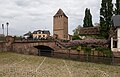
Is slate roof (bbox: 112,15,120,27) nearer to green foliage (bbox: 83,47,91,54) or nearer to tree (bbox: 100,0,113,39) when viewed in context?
tree (bbox: 100,0,113,39)

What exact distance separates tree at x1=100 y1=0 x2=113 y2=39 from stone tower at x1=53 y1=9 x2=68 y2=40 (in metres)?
30.3

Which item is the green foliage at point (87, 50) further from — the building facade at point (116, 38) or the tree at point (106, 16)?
the tree at point (106, 16)

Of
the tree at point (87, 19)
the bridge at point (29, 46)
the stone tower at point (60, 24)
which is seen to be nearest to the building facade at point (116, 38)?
the bridge at point (29, 46)

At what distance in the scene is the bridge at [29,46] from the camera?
1693 inches

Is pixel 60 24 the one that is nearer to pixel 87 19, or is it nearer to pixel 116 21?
pixel 87 19

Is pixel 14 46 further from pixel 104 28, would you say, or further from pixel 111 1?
pixel 111 1

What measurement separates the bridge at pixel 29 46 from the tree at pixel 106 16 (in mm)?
12641

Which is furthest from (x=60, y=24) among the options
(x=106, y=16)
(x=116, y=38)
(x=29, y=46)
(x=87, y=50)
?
(x=116, y=38)

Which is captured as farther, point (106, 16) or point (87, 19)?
point (87, 19)

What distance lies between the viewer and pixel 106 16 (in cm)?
5528

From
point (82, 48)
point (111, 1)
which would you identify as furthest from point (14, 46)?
point (111, 1)

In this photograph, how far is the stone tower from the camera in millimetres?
84812

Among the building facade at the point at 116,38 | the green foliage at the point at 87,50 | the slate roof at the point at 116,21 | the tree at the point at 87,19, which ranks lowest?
the green foliage at the point at 87,50

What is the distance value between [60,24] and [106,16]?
3304 centimetres
